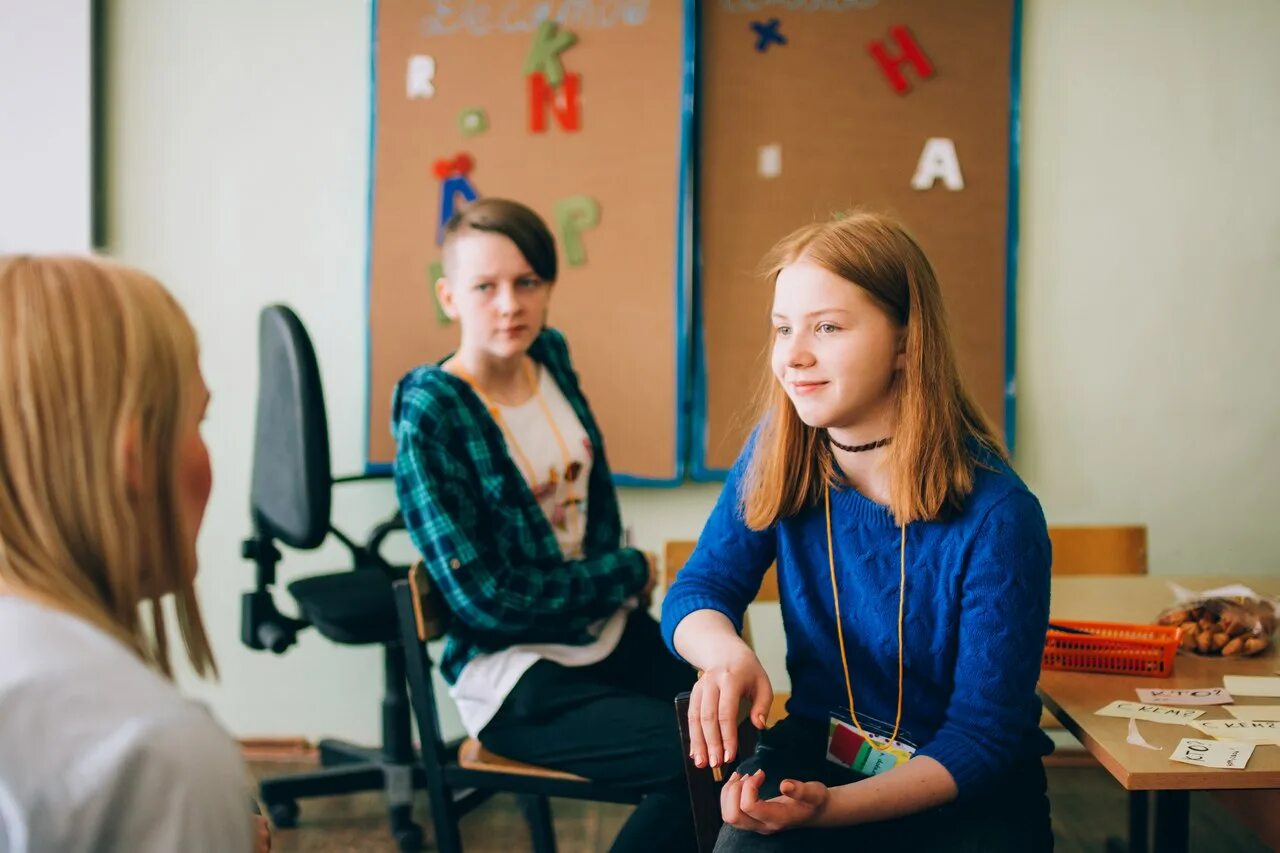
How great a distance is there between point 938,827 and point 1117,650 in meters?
0.42

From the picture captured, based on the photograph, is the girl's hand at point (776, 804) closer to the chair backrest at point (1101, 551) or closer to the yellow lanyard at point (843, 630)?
the yellow lanyard at point (843, 630)

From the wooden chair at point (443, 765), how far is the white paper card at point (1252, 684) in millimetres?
842

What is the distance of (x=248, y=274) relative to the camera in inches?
117

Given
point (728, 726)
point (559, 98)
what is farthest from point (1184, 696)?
point (559, 98)

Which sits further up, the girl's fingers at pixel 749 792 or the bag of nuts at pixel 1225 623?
the bag of nuts at pixel 1225 623

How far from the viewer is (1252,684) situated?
1392 mm

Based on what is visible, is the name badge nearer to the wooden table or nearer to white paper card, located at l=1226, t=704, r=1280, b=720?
the wooden table

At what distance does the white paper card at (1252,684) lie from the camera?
1.36 metres

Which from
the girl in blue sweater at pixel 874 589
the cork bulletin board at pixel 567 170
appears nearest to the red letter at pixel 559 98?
the cork bulletin board at pixel 567 170

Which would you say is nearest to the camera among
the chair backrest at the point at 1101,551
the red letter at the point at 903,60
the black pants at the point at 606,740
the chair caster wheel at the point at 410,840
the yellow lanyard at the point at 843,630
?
the yellow lanyard at the point at 843,630

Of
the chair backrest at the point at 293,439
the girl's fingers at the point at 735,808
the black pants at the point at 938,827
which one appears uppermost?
the chair backrest at the point at 293,439

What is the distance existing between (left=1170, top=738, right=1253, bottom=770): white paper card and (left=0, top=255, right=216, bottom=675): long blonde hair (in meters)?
1.00

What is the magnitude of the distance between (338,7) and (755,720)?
2.42 meters

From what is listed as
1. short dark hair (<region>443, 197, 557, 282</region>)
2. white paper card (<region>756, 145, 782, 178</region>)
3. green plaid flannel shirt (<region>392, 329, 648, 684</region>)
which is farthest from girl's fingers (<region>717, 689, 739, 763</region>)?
white paper card (<region>756, 145, 782, 178</region>)
